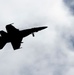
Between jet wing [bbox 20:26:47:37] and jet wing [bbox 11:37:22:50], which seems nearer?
jet wing [bbox 20:26:47:37]

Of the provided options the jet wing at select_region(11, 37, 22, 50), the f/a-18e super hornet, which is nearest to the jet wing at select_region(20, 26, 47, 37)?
the f/a-18e super hornet

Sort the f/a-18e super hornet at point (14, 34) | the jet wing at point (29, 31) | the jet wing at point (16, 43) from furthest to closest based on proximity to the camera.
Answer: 1. the jet wing at point (16, 43)
2. the jet wing at point (29, 31)
3. the f/a-18e super hornet at point (14, 34)

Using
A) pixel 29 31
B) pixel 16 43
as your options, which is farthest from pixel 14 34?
pixel 29 31

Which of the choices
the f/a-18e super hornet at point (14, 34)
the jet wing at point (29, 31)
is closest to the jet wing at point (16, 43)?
the f/a-18e super hornet at point (14, 34)

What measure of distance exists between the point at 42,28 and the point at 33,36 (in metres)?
5.04

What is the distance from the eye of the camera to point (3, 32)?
385 feet

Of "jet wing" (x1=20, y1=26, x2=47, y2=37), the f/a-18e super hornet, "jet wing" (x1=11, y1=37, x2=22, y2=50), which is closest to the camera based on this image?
the f/a-18e super hornet

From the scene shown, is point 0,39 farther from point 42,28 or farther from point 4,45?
point 42,28

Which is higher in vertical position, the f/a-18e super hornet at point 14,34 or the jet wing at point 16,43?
the f/a-18e super hornet at point 14,34

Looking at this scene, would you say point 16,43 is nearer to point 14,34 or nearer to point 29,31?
point 14,34

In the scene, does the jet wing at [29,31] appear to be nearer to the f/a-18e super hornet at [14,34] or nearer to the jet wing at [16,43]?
the f/a-18e super hornet at [14,34]

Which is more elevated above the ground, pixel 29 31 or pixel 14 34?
pixel 29 31

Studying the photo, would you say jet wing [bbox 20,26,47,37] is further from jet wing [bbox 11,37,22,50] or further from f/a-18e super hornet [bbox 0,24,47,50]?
jet wing [bbox 11,37,22,50]

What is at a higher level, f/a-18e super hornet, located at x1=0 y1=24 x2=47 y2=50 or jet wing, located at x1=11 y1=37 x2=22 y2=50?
f/a-18e super hornet, located at x1=0 y1=24 x2=47 y2=50
